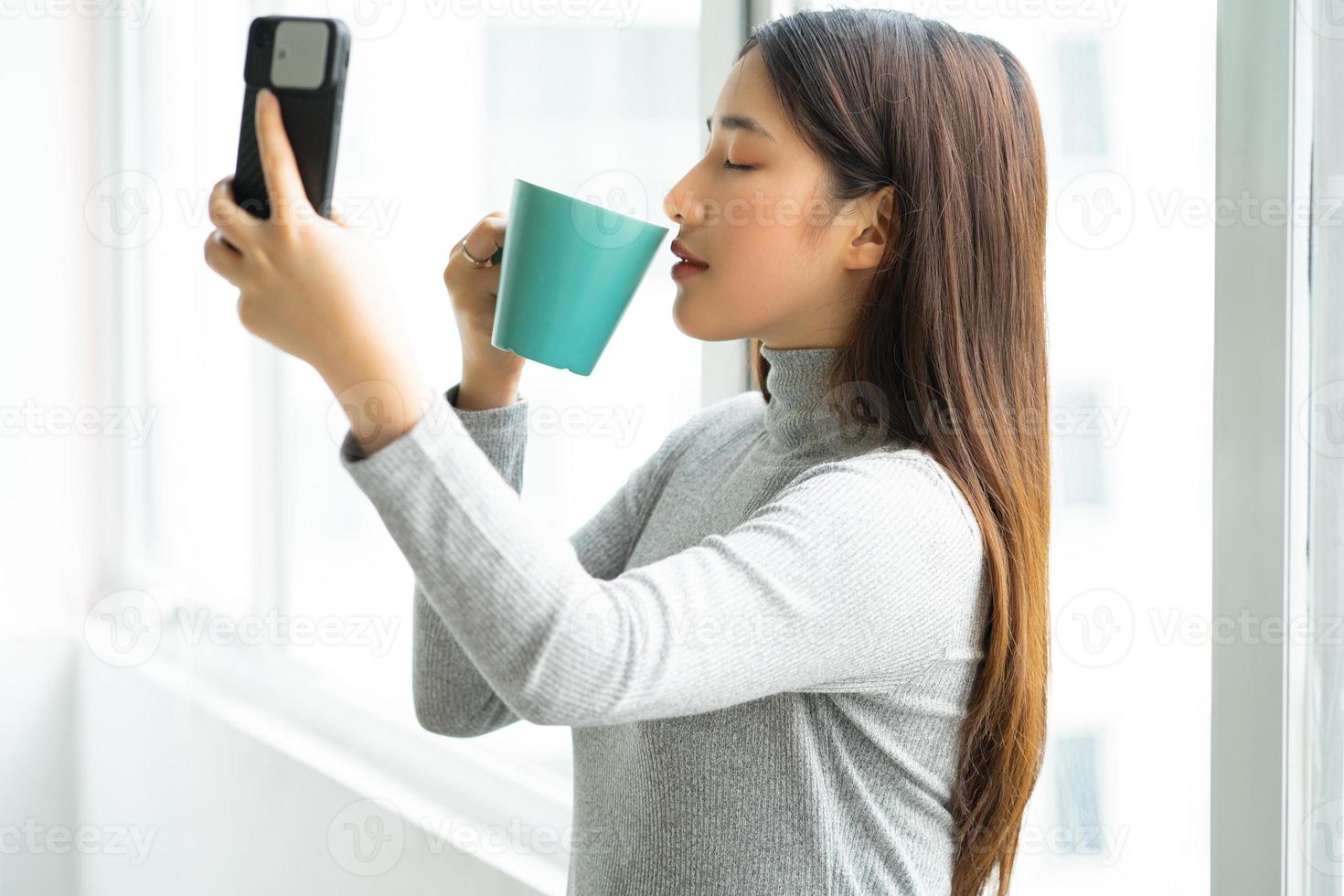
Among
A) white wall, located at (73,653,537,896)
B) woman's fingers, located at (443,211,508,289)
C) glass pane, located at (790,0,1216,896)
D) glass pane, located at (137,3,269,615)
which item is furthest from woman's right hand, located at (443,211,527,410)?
glass pane, located at (137,3,269,615)

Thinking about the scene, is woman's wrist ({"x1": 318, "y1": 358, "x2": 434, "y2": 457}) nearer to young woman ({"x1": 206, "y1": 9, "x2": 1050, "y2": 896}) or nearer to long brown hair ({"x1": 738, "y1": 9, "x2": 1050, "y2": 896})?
young woman ({"x1": 206, "y1": 9, "x2": 1050, "y2": 896})

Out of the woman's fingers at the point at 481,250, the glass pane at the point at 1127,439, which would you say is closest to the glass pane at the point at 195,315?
the woman's fingers at the point at 481,250

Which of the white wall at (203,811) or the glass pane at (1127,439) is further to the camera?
the white wall at (203,811)

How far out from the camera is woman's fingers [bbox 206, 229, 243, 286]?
62 centimetres

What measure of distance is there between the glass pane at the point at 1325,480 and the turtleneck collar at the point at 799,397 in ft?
1.03

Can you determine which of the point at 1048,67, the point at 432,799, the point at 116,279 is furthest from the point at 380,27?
the point at 1048,67

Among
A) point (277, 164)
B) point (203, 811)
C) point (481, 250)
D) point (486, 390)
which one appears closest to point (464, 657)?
point (486, 390)

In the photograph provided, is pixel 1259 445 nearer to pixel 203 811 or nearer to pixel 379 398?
pixel 379 398

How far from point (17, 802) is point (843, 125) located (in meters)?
2.29

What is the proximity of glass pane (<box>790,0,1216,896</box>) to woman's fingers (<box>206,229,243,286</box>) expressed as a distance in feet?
2.16

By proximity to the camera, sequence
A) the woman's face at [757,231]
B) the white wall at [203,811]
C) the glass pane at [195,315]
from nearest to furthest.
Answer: the woman's face at [757,231] < the white wall at [203,811] < the glass pane at [195,315]

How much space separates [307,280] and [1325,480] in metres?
0.64

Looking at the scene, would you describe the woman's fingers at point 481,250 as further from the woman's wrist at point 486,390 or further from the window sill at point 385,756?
the window sill at point 385,756

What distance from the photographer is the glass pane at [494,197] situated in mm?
1521
